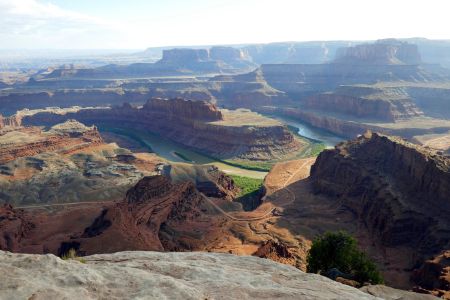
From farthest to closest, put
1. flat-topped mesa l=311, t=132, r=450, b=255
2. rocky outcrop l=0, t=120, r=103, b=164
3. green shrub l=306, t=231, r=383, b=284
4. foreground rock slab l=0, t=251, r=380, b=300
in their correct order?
rocky outcrop l=0, t=120, r=103, b=164
flat-topped mesa l=311, t=132, r=450, b=255
green shrub l=306, t=231, r=383, b=284
foreground rock slab l=0, t=251, r=380, b=300

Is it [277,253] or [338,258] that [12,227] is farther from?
[338,258]

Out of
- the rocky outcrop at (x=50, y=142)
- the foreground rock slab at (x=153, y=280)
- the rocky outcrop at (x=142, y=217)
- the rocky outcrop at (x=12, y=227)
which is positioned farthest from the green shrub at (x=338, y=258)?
the rocky outcrop at (x=50, y=142)

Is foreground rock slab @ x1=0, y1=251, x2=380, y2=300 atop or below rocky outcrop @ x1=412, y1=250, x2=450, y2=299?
atop

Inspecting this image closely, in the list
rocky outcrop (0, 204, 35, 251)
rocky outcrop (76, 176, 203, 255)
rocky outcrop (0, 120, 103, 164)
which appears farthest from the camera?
rocky outcrop (0, 120, 103, 164)

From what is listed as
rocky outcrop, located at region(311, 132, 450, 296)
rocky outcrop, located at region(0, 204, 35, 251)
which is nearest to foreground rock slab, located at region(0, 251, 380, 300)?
rocky outcrop, located at region(311, 132, 450, 296)

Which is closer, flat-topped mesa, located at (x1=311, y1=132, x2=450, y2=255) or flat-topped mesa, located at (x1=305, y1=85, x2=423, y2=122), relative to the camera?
flat-topped mesa, located at (x1=311, y1=132, x2=450, y2=255)

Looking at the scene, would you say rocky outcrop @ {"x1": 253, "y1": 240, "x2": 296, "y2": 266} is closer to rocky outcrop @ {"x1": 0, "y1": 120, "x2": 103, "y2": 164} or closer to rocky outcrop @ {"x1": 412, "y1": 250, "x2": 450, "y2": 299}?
rocky outcrop @ {"x1": 412, "y1": 250, "x2": 450, "y2": 299}
